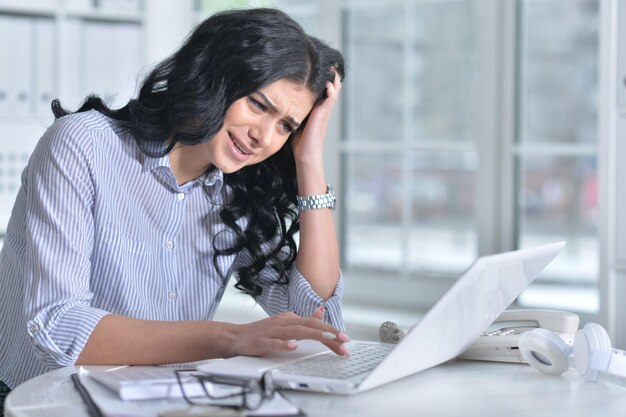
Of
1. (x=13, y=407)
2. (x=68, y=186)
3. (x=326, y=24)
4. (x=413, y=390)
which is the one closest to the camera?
(x=13, y=407)

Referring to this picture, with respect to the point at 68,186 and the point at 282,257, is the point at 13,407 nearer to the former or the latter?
the point at 68,186

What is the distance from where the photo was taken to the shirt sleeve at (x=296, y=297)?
6.22 ft

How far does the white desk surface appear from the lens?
122 cm

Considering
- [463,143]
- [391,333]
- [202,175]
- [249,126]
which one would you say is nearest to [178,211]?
[202,175]

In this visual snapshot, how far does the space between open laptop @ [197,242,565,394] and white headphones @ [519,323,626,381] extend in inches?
3.1

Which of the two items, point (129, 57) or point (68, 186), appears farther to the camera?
point (129, 57)

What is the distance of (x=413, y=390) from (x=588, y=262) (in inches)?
295

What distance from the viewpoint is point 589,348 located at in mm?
1438

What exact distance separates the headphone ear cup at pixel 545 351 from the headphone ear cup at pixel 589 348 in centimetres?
3

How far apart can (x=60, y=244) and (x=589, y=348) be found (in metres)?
0.89

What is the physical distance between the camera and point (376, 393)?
1.31m

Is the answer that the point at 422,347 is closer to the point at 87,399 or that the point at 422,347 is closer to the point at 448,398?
the point at 448,398

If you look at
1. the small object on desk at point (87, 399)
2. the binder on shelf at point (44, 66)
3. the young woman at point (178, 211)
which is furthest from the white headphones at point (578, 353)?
the binder on shelf at point (44, 66)

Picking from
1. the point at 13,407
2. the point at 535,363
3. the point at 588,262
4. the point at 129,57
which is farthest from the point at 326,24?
the point at 588,262
